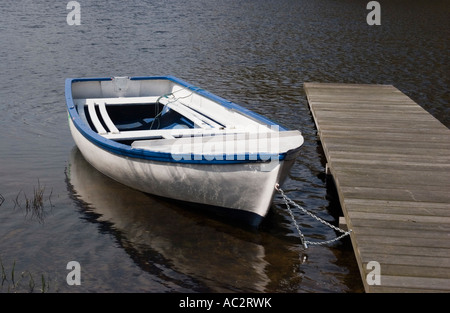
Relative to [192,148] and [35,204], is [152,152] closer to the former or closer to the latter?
[192,148]

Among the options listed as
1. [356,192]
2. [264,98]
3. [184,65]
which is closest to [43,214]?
[356,192]

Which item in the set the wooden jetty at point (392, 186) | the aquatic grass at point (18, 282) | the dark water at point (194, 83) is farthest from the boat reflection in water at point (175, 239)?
the wooden jetty at point (392, 186)

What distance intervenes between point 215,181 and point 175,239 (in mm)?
910

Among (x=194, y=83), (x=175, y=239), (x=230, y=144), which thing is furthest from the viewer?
(x=194, y=83)

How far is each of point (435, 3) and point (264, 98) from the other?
21576 mm

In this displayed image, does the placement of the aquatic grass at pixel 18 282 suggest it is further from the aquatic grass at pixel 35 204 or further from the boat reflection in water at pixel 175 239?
the aquatic grass at pixel 35 204

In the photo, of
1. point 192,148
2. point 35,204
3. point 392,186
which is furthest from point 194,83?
point 392,186

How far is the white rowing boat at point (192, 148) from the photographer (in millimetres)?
7016

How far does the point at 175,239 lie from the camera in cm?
740

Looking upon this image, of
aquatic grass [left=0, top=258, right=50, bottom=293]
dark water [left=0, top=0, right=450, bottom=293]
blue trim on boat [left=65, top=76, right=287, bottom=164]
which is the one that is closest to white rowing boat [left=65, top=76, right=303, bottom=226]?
blue trim on boat [left=65, top=76, right=287, bottom=164]

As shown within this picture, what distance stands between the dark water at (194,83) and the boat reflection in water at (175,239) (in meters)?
0.02

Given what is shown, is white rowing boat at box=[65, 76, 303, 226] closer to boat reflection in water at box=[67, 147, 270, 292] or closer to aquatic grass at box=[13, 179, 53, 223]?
boat reflection in water at box=[67, 147, 270, 292]

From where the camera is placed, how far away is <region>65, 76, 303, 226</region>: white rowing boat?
23.0 ft
